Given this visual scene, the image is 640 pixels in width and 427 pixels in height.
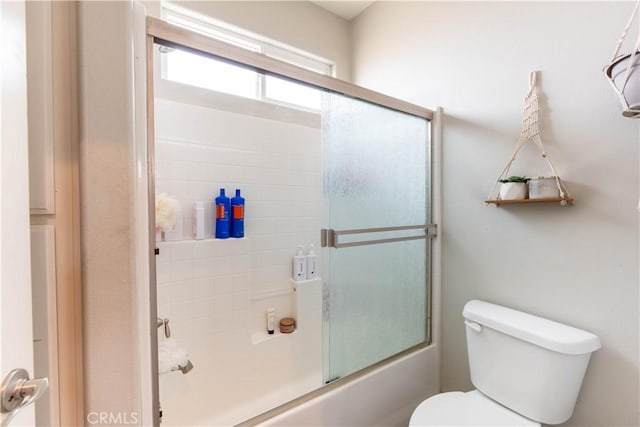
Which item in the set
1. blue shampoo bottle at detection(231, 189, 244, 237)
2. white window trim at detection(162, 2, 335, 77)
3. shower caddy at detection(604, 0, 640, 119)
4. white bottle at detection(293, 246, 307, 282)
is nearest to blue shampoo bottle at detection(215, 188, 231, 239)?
blue shampoo bottle at detection(231, 189, 244, 237)

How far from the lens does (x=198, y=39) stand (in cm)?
89

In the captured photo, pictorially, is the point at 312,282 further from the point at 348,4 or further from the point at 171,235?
the point at 348,4

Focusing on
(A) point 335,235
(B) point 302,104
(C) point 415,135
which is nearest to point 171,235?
(A) point 335,235

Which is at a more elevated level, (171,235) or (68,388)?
(171,235)

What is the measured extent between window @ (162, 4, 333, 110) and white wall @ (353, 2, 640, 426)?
27.0 inches

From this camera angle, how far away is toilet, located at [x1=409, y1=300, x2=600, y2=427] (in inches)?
40.1

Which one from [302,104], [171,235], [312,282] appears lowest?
[312,282]

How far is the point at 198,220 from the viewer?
5.12ft

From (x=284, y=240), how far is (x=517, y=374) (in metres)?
1.30

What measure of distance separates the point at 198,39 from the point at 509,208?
53.8 inches

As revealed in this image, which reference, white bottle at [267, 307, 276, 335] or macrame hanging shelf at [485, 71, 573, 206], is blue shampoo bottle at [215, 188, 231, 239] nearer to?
white bottle at [267, 307, 276, 335]

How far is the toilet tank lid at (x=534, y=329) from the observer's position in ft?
3.29

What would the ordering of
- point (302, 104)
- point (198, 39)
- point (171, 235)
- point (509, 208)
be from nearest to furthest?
point (198, 39) → point (509, 208) → point (171, 235) → point (302, 104)

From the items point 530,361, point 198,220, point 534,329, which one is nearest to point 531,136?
point 534,329
